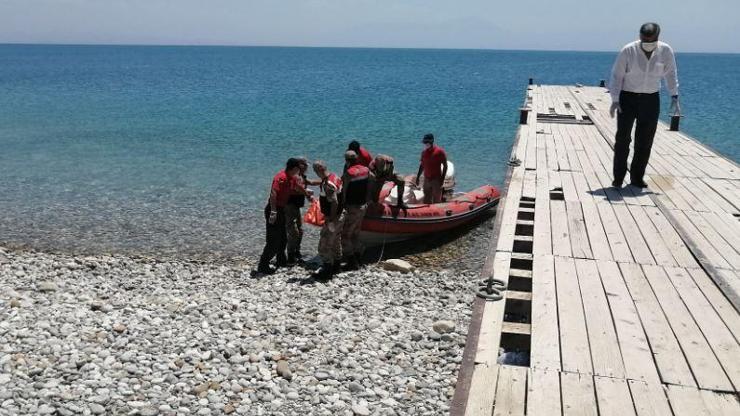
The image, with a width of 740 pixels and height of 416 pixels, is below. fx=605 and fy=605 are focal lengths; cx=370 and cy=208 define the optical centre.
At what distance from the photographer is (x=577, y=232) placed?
734cm

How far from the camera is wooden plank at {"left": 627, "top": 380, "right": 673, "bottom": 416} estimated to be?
3896 mm

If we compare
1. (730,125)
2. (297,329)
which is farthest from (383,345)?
(730,125)

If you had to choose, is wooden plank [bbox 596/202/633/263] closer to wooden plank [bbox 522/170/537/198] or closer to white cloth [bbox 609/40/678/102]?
wooden plank [bbox 522/170/537/198]


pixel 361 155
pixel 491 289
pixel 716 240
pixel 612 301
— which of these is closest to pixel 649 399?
pixel 612 301

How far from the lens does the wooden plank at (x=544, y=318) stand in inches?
178

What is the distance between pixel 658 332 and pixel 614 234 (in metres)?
2.52

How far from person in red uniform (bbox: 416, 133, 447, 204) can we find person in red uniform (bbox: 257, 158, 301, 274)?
357 centimetres

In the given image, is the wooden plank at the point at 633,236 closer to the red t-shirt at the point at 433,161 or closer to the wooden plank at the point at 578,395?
the wooden plank at the point at 578,395

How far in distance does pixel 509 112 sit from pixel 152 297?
35390 millimetres

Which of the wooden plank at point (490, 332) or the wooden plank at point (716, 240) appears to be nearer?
the wooden plank at point (490, 332)

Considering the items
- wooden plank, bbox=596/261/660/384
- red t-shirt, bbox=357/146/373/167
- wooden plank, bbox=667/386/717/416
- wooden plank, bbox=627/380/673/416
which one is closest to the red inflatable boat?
red t-shirt, bbox=357/146/373/167

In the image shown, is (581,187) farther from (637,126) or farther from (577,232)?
(577,232)

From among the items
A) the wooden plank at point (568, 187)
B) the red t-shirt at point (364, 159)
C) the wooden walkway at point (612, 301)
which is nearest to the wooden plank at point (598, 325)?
the wooden walkway at point (612, 301)

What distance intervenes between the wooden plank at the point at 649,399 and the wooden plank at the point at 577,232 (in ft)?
8.12
